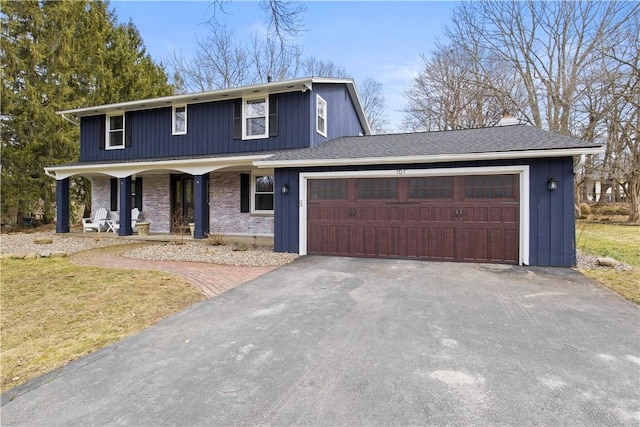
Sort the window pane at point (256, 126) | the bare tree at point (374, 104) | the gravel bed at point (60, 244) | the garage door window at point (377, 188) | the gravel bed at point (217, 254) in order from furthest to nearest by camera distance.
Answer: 1. the bare tree at point (374, 104)
2. the window pane at point (256, 126)
3. the gravel bed at point (60, 244)
4. the garage door window at point (377, 188)
5. the gravel bed at point (217, 254)

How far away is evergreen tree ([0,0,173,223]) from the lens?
1494 cm

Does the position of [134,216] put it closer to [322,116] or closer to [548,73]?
[322,116]

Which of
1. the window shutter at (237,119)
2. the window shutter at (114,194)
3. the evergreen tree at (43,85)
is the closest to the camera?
the window shutter at (237,119)

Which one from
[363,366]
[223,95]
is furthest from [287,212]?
[363,366]

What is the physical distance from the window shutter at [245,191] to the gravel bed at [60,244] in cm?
392

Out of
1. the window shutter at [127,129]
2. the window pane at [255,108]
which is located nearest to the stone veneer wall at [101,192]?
the window shutter at [127,129]

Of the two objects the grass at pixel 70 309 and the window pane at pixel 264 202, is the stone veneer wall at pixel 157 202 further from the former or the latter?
the grass at pixel 70 309

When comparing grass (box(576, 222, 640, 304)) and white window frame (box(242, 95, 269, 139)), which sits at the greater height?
white window frame (box(242, 95, 269, 139))

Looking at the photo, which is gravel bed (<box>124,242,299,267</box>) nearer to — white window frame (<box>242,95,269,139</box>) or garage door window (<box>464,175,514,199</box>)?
white window frame (<box>242,95,269,139</box>)

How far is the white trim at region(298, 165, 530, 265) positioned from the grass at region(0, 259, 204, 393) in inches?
140

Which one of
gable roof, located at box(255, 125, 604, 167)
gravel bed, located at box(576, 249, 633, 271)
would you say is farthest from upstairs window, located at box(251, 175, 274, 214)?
gravel bed, located at box(576, 249, 633, 271)

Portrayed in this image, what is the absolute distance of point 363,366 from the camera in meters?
3.04

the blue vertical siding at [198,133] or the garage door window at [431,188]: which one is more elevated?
the blue vertical siding at [198,133]

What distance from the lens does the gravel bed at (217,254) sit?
317 inches
